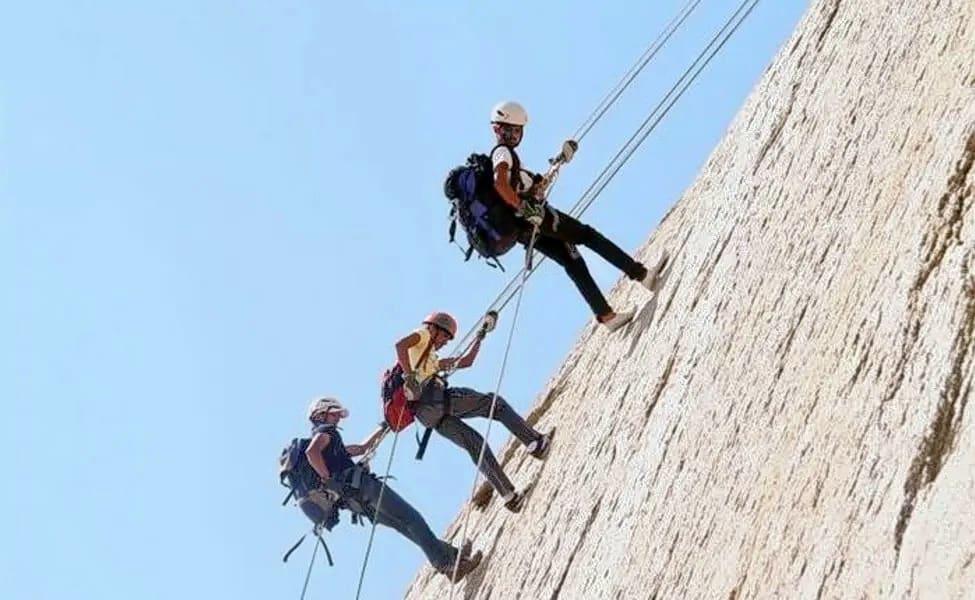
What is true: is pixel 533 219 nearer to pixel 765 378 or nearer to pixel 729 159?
pixel 729 159

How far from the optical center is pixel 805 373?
7.70 meters

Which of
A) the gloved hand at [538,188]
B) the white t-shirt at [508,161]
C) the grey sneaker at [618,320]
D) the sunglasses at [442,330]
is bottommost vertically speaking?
the grey sneaker at [618,320]

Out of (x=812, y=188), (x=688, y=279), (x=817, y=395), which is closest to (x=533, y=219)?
(x=688, y=279)

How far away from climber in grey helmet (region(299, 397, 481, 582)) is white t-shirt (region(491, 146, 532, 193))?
2475mm

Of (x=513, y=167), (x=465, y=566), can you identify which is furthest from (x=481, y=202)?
(x=465, y=566)

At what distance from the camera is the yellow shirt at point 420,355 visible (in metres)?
12.0

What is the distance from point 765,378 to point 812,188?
165 cm

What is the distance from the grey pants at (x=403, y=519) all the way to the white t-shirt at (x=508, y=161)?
2.63 metres

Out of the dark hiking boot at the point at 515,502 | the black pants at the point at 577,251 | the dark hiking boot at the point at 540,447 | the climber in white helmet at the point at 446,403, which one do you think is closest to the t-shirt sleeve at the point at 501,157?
the black pants at the point at 577,251

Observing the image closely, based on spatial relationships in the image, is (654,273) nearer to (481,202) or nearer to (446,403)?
(481,202)

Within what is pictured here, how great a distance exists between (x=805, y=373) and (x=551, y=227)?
437 centimetres

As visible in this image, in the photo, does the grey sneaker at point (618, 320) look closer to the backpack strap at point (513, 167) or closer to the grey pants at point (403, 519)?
the backpack strap at point (513, 167)

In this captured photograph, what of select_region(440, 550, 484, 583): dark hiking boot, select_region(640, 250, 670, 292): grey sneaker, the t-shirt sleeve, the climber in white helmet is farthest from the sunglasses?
select_region(440, 550, 484, 583): dark hiking boot

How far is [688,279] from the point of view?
35.8 feet
